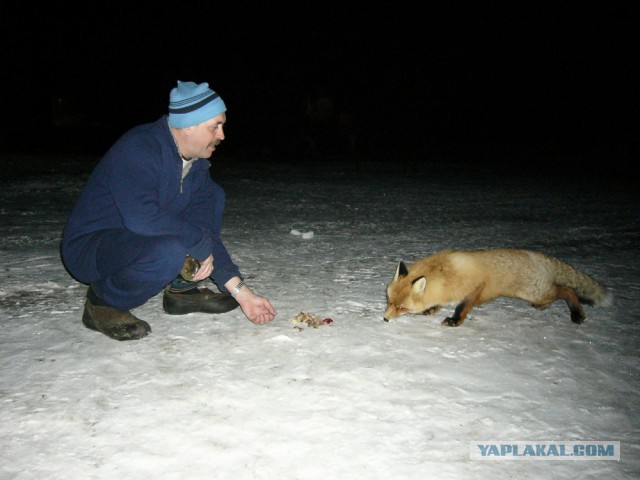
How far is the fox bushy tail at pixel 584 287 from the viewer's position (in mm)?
3654

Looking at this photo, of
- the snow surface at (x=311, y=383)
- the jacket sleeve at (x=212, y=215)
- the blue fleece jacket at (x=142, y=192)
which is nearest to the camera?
the snow surface at (x=311, y=383)

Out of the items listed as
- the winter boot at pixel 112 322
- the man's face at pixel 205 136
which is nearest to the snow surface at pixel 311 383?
the winter boot at pixel 112 322

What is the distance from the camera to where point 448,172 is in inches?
602

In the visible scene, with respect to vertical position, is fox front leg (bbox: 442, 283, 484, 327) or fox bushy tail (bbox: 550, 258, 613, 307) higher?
fox bushy tail (bbox: 550, 258, 613, 307)

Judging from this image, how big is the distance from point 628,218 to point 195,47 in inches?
849

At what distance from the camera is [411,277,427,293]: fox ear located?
3236 mm

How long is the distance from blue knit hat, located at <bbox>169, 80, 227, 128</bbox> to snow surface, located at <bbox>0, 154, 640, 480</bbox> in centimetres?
118

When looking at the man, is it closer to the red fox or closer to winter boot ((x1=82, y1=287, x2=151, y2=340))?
winter boot ((x1=82, y1=287, x2=151, y2=340))

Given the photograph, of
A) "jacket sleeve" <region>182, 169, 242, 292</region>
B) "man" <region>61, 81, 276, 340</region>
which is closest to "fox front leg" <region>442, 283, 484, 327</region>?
"jacket sleeve" <region>182, 169, 242, 292</region>

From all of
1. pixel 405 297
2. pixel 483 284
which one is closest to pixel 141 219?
pixel 405 297

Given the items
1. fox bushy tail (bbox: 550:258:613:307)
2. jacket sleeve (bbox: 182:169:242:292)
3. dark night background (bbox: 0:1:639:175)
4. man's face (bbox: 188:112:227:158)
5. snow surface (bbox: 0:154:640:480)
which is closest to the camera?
snow surface (bbox: 0:154:640:480)

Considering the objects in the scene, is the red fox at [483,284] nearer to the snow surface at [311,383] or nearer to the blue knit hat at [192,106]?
the snow surface at [311,383]

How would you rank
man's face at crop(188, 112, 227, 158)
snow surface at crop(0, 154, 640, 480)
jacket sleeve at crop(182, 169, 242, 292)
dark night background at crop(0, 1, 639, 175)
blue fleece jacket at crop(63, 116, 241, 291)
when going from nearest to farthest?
snow surface at crop(0, 154, 640, 480) < blue fleece jacket at crop(63, 116, 241, 291) < man's face at crop(188, 112, 227, 158) < jacket sleeve at crop(182, 169, 242, 292) < dark night background at crop(0, 1, 639, 175)

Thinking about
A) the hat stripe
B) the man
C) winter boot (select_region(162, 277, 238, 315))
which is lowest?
winter boot (select_region(162, 277, 238, 315))
